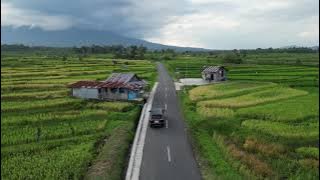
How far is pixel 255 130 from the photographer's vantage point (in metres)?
34.2

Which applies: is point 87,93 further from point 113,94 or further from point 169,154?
point 169,154

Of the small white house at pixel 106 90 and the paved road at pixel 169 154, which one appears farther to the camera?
the small white house at pixel 106 90

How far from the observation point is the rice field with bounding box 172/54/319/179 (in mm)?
25172

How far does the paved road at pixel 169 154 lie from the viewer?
2405 cm

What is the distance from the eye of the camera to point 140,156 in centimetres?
2792

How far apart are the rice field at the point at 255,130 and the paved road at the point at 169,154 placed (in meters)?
0.78

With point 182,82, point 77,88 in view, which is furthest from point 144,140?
point 182,82

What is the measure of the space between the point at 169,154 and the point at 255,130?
9.24m

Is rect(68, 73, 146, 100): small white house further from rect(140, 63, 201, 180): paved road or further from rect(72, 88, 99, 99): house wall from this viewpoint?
rect(140, 63, 201, 180): paved road

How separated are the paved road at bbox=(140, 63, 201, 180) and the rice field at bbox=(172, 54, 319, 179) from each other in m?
0.78

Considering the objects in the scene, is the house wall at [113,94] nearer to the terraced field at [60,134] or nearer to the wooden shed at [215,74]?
the terraced field at [60,134]

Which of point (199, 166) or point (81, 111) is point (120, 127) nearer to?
point (81, 111)

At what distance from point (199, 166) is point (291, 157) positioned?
6.87 metres

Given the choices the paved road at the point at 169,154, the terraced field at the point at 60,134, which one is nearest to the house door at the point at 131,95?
the terraced field at the point at 60,134
